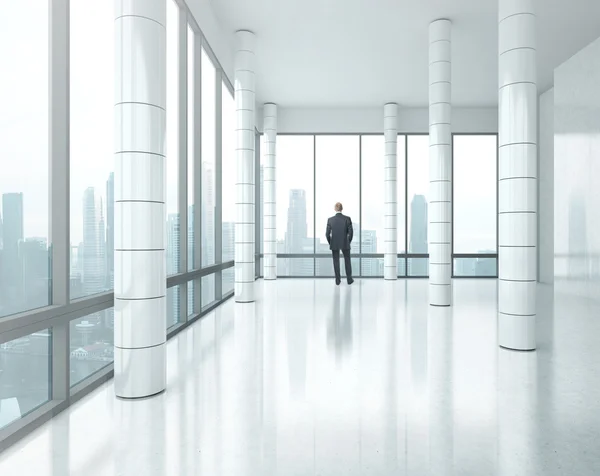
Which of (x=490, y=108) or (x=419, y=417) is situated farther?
(x=490, y=108)

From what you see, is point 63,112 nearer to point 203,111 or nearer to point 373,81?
point 203,111

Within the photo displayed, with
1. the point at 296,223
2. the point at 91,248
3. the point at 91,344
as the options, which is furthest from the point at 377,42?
the point at 91,344

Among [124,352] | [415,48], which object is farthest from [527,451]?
[415,48]

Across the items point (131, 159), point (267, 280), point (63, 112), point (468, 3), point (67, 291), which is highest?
point (468, 3)

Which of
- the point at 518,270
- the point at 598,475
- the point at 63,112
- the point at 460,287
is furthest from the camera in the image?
the point at 460,287

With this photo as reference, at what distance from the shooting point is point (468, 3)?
9.45 m

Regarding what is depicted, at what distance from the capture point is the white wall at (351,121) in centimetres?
1736

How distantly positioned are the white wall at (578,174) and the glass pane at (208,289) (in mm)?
9179

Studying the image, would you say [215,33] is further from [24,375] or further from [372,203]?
[372,203]

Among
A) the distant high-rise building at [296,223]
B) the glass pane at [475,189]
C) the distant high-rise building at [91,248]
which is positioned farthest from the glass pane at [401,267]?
the distant high-rise building at [91,248]

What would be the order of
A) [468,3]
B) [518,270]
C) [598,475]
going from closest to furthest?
[598,475] < [518,270] < [468,3]

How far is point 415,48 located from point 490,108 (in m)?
6.99

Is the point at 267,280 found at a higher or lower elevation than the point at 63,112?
lower

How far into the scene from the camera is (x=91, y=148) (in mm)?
4953
